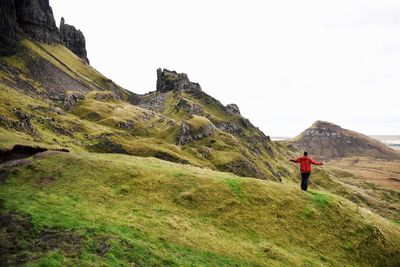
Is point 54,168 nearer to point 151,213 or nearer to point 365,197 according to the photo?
point 151,213

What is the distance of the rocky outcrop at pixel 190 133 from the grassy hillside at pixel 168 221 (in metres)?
92.8

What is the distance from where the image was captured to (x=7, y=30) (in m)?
156

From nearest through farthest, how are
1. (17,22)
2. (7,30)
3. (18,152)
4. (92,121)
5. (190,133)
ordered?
(18,152), (92,121), (190,133), (7,30), (17,22)

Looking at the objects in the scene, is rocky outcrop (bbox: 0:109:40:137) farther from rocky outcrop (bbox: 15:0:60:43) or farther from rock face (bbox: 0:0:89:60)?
rocky outcrop (bbox: 15:0:60:43)

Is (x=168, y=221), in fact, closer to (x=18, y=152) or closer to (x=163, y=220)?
(x=163, y=220)

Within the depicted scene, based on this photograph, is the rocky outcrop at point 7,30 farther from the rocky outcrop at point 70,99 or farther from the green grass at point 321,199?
the green grass at point 321,199

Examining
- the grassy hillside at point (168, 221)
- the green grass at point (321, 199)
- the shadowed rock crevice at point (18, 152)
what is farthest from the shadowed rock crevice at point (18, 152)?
the green grass at point (321, 199)

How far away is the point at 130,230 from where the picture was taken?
947 inches

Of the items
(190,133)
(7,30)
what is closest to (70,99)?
(7,30)

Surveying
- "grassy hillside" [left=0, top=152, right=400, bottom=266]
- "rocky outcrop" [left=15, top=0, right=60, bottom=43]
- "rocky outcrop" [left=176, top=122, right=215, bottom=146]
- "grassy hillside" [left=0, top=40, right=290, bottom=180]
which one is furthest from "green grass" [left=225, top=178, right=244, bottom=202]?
"rocky outcrop" [left=15, top=0, right=60, bottom=43]

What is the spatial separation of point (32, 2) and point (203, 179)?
205939 mm

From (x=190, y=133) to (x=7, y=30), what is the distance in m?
102

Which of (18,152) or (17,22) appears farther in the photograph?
(17,22)

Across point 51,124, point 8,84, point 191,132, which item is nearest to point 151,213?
point 51,124
